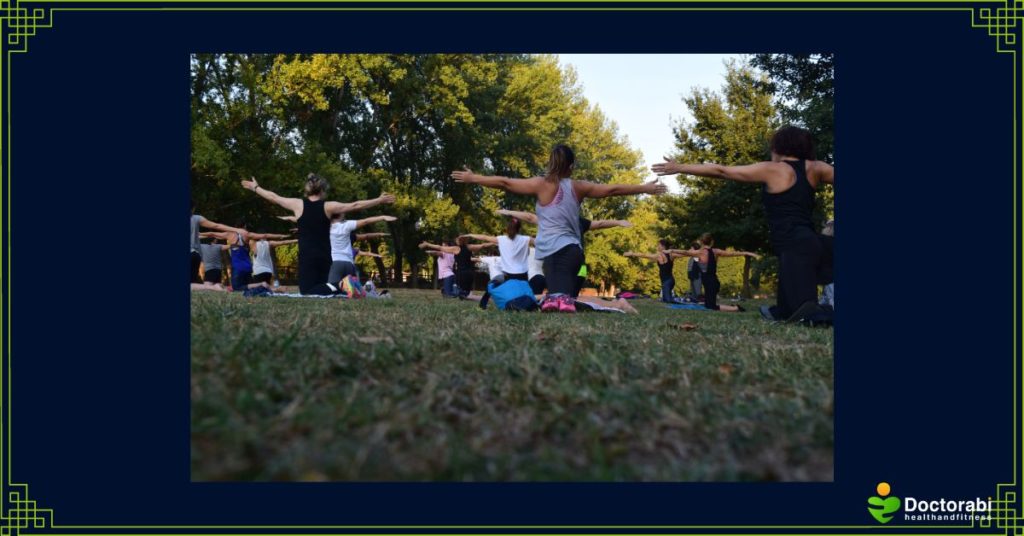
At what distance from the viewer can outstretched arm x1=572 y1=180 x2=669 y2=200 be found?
7.12 m

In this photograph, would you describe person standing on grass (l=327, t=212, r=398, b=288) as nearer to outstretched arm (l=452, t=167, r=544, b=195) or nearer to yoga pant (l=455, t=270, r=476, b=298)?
yoga pant (l=455, t=270, r=476, b=298)

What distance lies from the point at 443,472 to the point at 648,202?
4077 centimetres

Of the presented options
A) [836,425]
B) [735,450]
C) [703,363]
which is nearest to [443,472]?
[735,450]

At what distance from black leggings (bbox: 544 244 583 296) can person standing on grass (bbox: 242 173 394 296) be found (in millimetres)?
3265

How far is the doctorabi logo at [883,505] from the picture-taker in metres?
1.65

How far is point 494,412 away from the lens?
198 centimetres

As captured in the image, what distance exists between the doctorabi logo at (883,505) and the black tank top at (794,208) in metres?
5.26

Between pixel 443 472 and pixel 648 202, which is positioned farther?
pixel 648 202

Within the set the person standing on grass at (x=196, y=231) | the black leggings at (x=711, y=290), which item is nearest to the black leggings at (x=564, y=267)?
the person standing on grass at (x=196, y=231)

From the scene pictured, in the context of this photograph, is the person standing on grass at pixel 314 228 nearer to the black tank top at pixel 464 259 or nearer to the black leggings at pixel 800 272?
the black leggings at pixel 800 272

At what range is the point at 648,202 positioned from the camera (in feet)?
135

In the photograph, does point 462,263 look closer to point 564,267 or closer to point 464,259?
point 464,259

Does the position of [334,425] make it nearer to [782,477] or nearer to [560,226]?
[782,477]

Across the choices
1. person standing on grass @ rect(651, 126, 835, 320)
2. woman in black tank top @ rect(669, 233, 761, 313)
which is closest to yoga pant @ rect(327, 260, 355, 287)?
woman in black tank top @ rect(669, 233, 761, 313)
